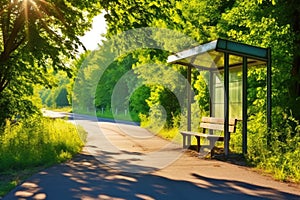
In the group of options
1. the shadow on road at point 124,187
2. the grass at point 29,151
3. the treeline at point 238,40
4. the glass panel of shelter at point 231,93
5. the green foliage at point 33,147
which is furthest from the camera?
the glass panel of shelter at point 231,93

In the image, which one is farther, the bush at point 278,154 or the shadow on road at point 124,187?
the bush at point 278,154

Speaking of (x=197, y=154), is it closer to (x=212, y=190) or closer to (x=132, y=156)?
(x=132, y=156)

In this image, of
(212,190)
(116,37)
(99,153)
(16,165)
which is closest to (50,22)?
(116,37)

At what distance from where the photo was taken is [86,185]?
7.88 metres

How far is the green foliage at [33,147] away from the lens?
10438 mm

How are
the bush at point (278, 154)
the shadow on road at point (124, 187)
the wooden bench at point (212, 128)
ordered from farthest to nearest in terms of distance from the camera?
the wooden bench at point (212, 128) < the bush at point (278, 154) < the shadow on road at point (124, 187)

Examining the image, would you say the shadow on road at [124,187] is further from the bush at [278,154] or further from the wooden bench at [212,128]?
the wooden bench at [212,128]

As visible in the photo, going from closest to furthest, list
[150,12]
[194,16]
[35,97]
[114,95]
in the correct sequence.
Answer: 1. [150,12]
2. [35,97]
3. [194,16]
4. [114,95]

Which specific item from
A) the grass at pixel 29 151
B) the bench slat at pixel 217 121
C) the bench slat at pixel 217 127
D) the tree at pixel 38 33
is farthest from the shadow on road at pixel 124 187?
the tree at pixel 38 33

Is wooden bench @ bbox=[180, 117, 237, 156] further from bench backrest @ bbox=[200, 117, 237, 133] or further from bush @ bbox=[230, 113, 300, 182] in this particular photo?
bush @ bbox=[230, 113, 300, 182]

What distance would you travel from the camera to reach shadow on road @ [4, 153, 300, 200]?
6934mm

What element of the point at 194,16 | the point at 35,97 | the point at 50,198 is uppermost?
the point at 194,16

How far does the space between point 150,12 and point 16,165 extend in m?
6.59

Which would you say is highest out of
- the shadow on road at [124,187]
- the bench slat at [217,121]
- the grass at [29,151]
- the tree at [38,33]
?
the tree at [38,33]
